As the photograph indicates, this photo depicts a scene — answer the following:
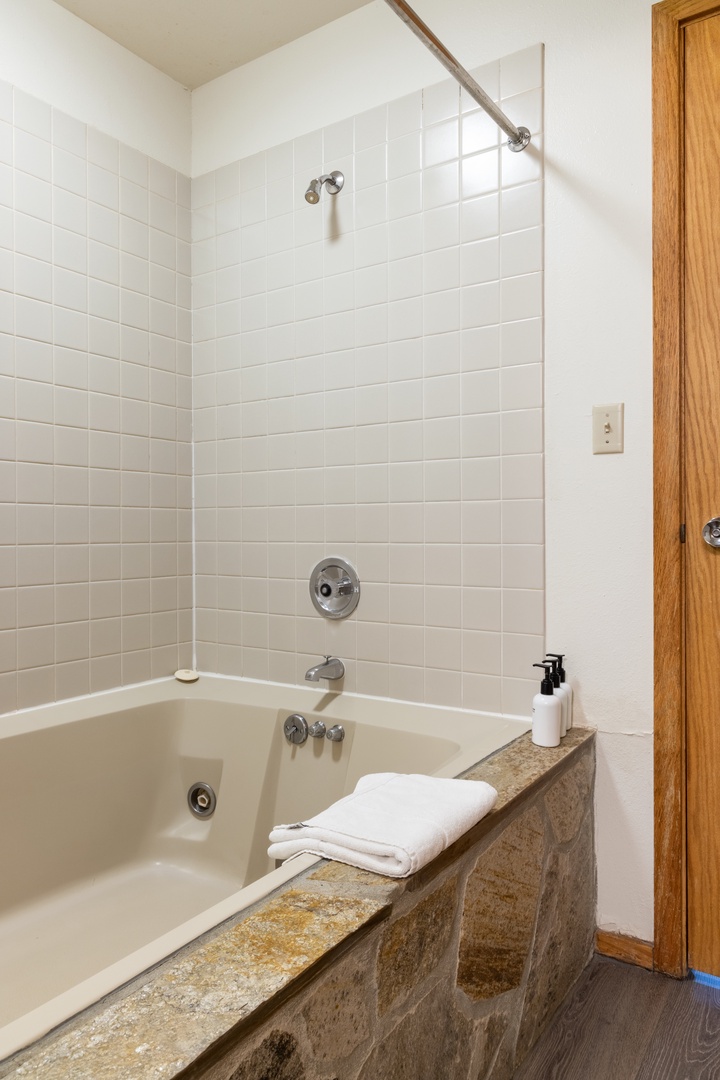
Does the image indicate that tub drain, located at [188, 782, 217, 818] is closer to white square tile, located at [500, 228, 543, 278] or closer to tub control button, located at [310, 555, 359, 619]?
tub control button, located at [310, 555, 359, 619]

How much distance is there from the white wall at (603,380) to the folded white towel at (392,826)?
0.57 metres

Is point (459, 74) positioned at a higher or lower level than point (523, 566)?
higher

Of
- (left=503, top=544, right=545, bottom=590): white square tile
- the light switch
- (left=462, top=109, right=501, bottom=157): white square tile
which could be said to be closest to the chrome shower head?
(left=462, top=109, right=501, bottom=157): white square tile

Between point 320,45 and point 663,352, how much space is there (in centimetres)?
131

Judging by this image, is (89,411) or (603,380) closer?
(603,380)

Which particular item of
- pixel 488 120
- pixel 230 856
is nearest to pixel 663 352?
pixel 488 120

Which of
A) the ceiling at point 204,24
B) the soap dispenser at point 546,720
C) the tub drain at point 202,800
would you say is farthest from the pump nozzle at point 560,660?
the ceiling at point 204,24

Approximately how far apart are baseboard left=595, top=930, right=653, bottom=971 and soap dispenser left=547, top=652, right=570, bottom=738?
1.50 ft

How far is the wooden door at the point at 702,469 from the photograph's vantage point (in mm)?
1444

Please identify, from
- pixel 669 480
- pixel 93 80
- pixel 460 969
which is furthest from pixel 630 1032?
pixel 93 80

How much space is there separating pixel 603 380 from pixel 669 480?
0.26 metres

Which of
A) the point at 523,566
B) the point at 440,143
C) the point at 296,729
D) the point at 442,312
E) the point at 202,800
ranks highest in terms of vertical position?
the point at 440,143

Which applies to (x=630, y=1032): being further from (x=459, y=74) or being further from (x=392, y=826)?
(x=459, y=74)

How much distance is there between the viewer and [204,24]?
→ 1940 millimetres
